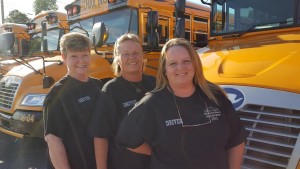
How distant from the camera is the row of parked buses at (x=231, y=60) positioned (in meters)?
1.91

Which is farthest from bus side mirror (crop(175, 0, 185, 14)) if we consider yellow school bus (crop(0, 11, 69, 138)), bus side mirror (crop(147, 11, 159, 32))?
yellow school bus (crop(0, 11, 69, 138))

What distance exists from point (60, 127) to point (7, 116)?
2.97 m

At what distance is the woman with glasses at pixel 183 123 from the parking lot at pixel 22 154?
305 cm

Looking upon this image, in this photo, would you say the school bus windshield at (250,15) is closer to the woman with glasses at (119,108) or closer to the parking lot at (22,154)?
the woman with glasses at (119,108)

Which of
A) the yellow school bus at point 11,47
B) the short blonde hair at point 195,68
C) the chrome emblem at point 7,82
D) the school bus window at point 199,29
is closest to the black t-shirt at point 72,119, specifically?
the short blonde hair at point 195,68

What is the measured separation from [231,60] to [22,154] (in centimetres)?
363

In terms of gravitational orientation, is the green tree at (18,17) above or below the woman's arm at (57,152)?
above

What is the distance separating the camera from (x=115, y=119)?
1946 millimetres

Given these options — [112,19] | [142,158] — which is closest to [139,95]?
[142,158]

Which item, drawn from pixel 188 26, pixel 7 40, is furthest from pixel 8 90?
pixel 188 26

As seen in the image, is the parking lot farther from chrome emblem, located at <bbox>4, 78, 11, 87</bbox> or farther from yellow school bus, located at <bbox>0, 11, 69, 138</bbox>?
chrome emblem, located at <bbox>4, 78, 11, 87</bbox>

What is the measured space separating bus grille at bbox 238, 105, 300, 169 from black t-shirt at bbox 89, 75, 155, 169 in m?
0.67

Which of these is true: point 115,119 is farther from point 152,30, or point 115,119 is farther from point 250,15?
point 152,30

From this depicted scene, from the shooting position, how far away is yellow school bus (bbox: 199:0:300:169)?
1855mm
